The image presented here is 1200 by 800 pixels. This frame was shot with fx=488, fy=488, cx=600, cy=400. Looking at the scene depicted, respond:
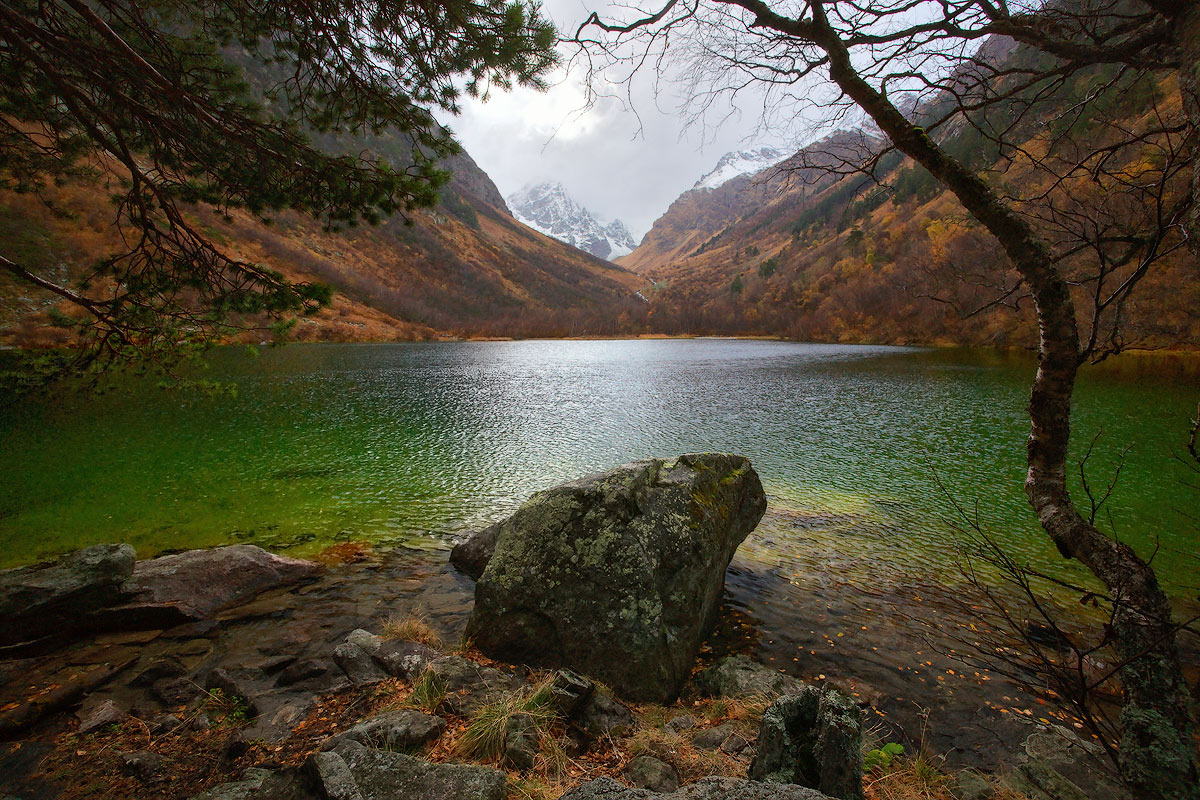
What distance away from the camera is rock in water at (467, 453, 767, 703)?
552cm

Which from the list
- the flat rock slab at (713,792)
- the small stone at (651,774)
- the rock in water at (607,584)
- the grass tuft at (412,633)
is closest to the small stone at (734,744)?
the small stone at (651,774)

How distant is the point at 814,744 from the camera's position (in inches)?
128

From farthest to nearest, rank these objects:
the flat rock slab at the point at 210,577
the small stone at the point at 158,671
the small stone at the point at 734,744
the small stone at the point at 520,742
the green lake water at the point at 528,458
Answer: the green lake water at the point at 528,458, the flat rock slab at the point at 210,577, the small stone at the point at 158,671, the small stone at the point at 734,744, the small stone at the point at 520,742

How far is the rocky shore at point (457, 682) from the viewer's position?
3.35 meters

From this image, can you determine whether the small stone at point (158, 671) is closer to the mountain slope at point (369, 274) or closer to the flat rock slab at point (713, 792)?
the flat rock slab at point (713, 792)

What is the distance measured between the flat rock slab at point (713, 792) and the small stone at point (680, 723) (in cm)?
208

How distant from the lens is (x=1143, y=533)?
33.2ft

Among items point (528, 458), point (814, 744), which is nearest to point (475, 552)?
point (814, 744)

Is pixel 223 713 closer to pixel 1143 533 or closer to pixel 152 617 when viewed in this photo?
pixel 152 617

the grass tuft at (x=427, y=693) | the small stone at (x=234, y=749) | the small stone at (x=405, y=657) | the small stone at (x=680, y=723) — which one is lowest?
the small stone at (x=680, y=723)

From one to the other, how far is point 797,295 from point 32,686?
137 meters

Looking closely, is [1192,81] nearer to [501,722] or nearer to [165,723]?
[501,722]

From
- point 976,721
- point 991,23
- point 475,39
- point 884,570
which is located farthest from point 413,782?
point 884,570

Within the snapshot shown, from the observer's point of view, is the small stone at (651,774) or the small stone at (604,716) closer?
the small stone at (651,774)
